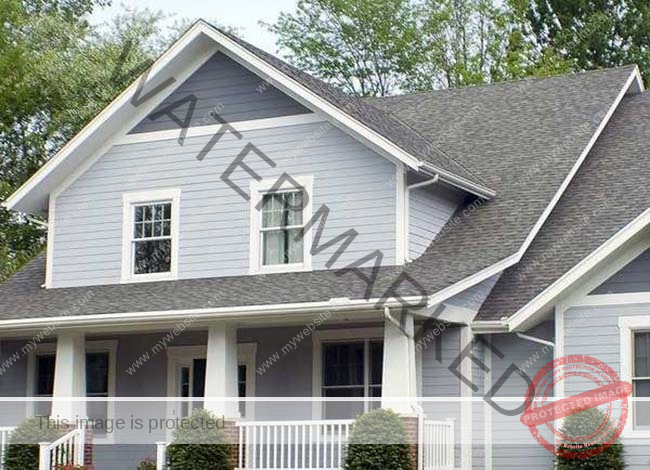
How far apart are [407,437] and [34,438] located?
5.89 m

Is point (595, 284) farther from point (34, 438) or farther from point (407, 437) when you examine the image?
point (34, 438)

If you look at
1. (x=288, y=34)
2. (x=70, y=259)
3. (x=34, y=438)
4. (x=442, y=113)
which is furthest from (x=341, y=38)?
(x=34, y=438)

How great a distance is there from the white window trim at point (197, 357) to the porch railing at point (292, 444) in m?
0.69

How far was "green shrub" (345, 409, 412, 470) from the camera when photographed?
18812 millimetres

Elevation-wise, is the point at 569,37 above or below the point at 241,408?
above

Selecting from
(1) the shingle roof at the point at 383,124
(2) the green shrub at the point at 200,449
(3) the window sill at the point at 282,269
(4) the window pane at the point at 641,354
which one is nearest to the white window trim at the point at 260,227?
(3) the window sill at the point at 282,269

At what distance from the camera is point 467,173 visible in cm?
2355

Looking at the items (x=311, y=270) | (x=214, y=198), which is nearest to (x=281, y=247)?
(x=311, y=270)

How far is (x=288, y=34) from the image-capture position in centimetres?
4859

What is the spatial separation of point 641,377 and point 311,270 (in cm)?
522

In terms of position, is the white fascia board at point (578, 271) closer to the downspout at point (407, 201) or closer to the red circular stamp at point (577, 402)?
the red circular stamp at point (577, 402)

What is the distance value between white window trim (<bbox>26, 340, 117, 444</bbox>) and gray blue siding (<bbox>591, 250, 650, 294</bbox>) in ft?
27.2

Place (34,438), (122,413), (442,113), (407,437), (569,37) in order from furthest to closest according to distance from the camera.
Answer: (569,37)
(442,113)
(122,413)
(34,438)
(407,437)

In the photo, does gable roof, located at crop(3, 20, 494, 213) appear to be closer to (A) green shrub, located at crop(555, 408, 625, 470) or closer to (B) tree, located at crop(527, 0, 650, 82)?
(A) green shrub, located at crop(555, 408, 625, 470)
